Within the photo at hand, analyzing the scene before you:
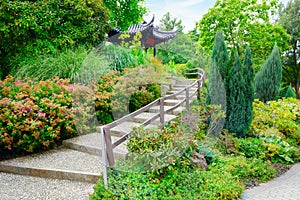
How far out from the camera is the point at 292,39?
1658cm

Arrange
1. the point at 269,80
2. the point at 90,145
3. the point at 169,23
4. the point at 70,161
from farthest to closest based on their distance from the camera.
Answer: the point at 169,23, the point at 269,80, the point at 90,145, the point at 70,161

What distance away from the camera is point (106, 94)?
5.14 m

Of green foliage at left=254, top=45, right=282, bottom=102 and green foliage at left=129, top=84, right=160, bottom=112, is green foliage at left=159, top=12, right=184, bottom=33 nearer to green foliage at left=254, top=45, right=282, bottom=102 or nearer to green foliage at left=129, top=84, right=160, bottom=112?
green foliage at left=254, top=45, right=282, bottom=102

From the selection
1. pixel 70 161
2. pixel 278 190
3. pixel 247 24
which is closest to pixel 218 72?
pixel 278 190

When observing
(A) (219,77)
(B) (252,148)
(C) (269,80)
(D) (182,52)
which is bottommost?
(B) (252,148)

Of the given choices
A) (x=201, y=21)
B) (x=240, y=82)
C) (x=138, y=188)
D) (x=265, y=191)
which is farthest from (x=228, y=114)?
(x=201, y=21)

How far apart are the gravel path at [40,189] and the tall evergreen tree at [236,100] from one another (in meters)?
3.40

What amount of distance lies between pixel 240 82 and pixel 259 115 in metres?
1.41

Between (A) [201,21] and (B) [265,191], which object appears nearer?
(B) [265,191]

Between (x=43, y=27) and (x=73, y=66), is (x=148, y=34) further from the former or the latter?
(x=73, y=66)

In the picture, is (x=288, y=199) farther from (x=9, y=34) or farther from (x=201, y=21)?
(x=201, y=21)

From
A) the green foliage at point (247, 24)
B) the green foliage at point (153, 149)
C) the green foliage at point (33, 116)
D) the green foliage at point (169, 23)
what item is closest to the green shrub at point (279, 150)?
the green foliage at point (153, 149)

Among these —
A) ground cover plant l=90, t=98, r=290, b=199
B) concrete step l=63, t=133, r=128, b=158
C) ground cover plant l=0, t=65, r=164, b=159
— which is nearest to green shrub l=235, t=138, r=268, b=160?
ground cover plant l=90, t=98, r=290, b=199

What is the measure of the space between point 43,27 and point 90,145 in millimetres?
3680
